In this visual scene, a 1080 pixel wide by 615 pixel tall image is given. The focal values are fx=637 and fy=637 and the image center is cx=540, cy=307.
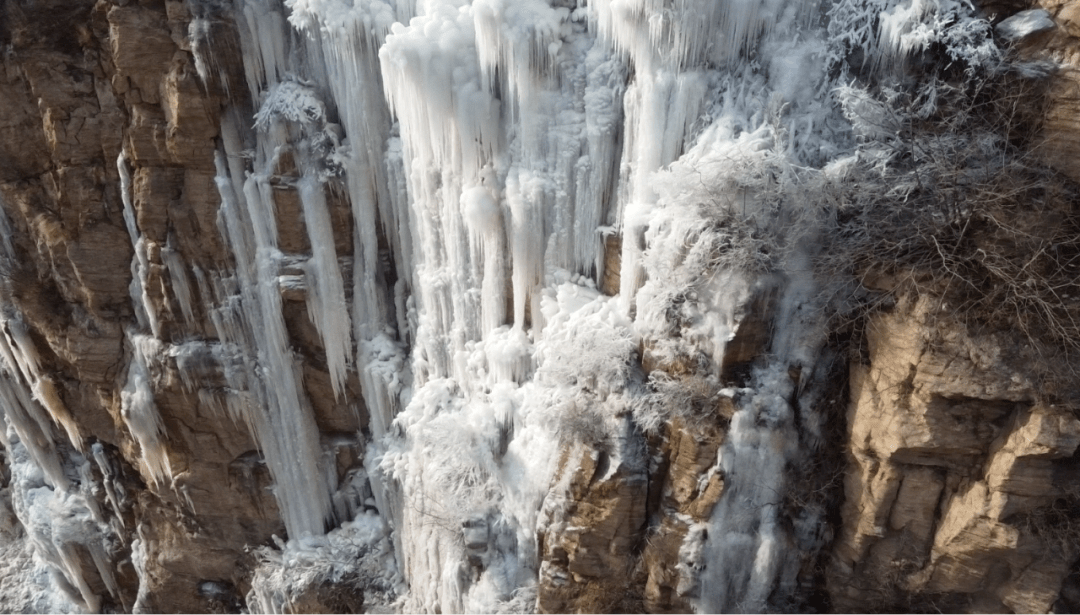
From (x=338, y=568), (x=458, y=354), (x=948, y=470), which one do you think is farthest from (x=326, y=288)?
(x=948, y=470)

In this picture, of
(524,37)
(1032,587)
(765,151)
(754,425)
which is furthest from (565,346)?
(1032,587)

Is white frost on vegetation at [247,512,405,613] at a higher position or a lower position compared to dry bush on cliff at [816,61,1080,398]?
lower

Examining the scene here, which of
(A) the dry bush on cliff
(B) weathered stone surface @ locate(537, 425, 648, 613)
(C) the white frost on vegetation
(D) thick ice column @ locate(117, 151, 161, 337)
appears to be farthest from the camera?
(C) the white frost on vegetation

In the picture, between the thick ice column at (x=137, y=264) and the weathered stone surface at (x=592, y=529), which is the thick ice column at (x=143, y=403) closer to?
the thick ice column at (x=137, y=264)

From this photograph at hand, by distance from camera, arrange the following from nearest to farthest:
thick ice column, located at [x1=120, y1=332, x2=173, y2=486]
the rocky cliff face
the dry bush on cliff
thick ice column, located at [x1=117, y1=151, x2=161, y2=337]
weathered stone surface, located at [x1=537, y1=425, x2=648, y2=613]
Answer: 1. the dry bush on cliff
2. the rocky cliff face
3. weathered stone surface, located at [x1=537, y1=425, x2=648, y2=613]
4. thick ice column, located at [x1=117, y1=151, x2=161, y2=337]
5. thick ice column, located at [x1=120, y1=332, x2=173, y2=486]

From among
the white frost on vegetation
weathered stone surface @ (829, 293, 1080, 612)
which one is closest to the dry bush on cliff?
weathered stone surface @ (829, 293, 1080, 612)

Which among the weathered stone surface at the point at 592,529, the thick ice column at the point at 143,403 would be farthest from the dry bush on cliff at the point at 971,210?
the thick ice column at the point at 143,403

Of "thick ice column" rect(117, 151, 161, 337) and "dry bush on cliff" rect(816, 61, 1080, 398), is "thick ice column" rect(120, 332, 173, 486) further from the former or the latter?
"dry bush on cliff" rect(816, 61, 1080, 398)

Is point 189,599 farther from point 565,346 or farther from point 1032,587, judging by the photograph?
point 1032,587
